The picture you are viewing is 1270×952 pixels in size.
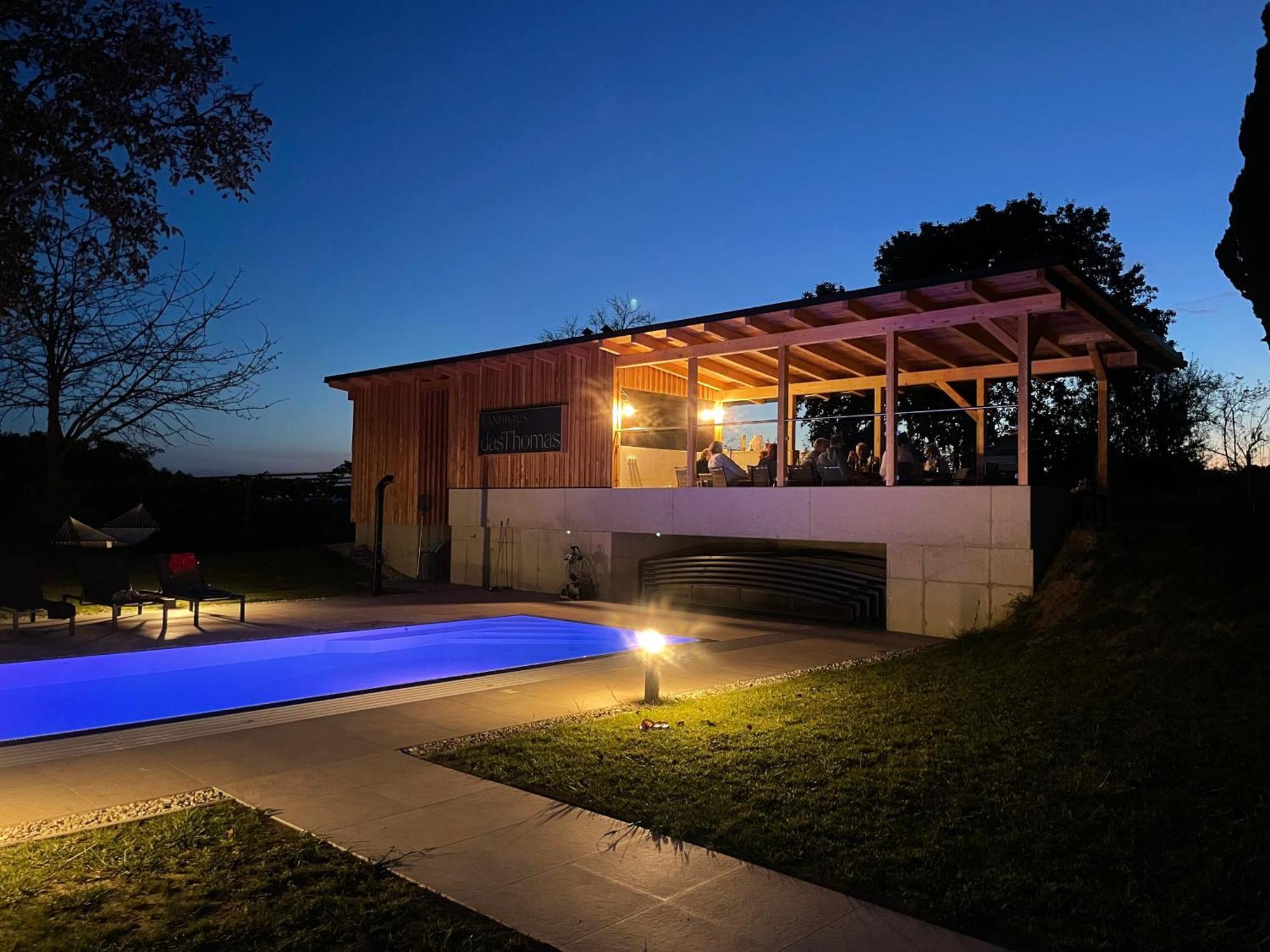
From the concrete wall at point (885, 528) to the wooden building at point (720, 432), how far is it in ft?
0.09

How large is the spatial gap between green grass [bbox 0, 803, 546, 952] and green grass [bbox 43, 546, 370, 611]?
36.7 ft

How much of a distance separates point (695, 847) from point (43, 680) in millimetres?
7558

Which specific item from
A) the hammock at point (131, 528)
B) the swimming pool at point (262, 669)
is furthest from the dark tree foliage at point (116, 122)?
the hammock at point (131, 528)

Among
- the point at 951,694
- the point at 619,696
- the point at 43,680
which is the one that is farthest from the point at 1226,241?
the point at 43,680

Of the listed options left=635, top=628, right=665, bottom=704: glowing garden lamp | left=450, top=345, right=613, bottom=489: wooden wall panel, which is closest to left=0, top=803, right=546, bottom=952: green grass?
left=635, top=628, right=665, bottom=704: glowing garden lamp

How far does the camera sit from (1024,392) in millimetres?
10875

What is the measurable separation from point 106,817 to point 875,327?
1101cm

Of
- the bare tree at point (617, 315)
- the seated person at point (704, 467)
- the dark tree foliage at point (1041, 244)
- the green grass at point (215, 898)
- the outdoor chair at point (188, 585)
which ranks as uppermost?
the bare tree at point (617, 315)

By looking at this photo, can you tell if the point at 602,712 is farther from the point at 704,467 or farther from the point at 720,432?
the point at 720,432

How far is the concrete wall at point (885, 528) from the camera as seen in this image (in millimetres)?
10805

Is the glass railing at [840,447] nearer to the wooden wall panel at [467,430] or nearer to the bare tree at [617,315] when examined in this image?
the wooden wall panel at [467,430]

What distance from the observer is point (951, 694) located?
7223mm

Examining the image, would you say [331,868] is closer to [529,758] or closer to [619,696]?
[529,758]

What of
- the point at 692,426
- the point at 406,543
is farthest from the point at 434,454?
the point at 692,426
